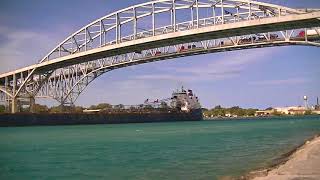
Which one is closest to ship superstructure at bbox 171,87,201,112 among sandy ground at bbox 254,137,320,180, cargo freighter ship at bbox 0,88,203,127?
cargo freighter ship at bbox 0,88,203,127

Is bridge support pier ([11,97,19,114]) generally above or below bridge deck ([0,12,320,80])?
below

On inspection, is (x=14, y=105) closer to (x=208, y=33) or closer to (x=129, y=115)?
(x=129, y=115)

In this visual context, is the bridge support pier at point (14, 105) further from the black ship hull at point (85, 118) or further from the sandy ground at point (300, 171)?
the sandy ground at point (300, 171)

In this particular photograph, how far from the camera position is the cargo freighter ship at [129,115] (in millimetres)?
73244

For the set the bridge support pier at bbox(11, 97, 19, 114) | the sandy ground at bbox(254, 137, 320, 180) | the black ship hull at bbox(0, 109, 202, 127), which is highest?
the bridge support pier at bbox(11, 97, 19, 114)

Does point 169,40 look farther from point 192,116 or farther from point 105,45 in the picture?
point 192,116

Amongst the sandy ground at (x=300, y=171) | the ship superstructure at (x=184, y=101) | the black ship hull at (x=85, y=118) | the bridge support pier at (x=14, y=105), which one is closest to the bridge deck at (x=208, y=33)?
the black ship hull at (x=85, y=118)

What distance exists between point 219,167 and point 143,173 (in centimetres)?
284

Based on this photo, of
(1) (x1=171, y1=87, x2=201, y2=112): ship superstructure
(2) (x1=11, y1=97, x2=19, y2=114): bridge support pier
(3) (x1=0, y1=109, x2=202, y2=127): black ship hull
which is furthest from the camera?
(1) (x1=171, y1=87, x2=201, y2=112): ship superstructure

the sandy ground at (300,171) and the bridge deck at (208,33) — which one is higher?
the bridge deck at (208,33)

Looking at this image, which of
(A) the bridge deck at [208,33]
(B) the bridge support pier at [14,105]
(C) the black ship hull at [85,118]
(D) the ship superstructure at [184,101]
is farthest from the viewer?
(D) the ship superstructure at [184,101]

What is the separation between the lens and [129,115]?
94500mm

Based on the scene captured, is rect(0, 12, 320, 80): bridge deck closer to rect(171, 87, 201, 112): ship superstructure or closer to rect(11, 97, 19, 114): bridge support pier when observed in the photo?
rect(11, 97, 19, 114): bridge support pier

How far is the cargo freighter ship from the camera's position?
7324 centimetres
